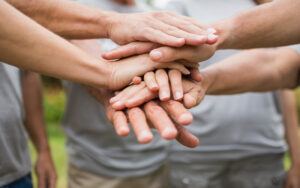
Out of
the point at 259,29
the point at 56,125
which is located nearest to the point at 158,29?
the point at 259,29

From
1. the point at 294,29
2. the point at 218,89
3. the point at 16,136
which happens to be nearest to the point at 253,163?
the point at 218,89

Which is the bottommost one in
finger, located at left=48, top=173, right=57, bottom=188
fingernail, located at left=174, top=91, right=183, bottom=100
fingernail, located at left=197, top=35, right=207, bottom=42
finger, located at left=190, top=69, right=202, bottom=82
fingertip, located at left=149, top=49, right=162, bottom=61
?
finger, located at left=48, top=173, right=57, bottom=188

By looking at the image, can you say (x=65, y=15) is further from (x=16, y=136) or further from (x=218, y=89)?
(x=218, y=89)

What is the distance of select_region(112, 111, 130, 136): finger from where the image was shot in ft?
3.61

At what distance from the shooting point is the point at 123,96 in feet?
4.58

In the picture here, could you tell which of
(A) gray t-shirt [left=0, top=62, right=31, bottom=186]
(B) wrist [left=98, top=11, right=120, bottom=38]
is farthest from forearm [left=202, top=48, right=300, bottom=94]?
(A) gray t-shirt [left=0, top=62, right=31, bottom=186]

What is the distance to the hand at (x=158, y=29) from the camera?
1422mm

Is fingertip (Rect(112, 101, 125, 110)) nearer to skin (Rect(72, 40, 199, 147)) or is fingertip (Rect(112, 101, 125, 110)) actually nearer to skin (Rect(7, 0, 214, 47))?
skin (Rect(72, 40, 199, 147))

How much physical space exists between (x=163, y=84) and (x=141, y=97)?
0.35 feet

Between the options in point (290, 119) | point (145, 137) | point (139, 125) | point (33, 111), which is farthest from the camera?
point (290, 119)

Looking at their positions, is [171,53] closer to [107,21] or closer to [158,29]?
[158,29]

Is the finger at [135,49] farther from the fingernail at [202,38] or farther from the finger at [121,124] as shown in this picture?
the finger at [121,124]

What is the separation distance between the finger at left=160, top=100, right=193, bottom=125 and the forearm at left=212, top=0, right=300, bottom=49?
442 millimetres

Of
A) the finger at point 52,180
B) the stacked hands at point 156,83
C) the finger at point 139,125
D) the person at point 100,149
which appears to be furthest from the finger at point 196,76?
the finger at point 52,180
